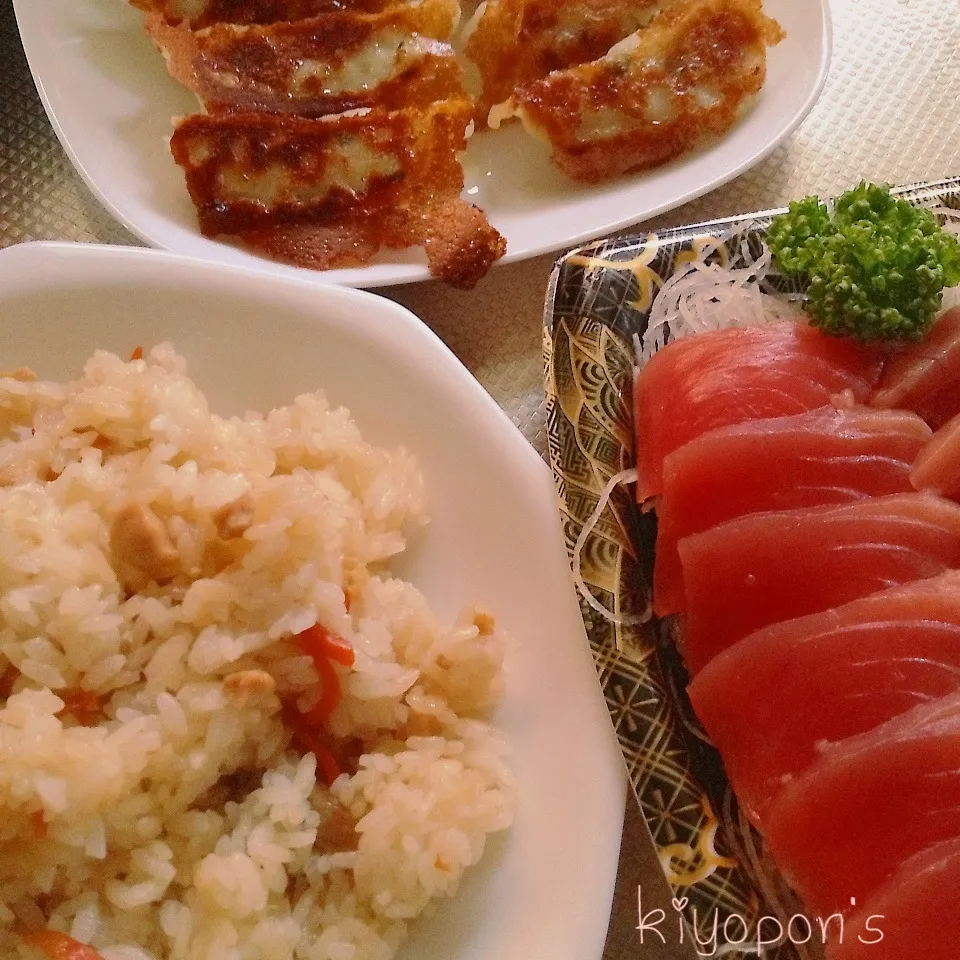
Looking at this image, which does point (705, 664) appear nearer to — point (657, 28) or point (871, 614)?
point (871, 614)

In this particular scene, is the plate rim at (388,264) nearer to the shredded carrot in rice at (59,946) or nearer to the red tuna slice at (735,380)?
the red tuna slice at (735,380)

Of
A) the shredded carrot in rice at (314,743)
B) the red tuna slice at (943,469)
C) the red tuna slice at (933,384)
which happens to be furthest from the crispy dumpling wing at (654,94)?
the shredded carrot in rice at (314,743)

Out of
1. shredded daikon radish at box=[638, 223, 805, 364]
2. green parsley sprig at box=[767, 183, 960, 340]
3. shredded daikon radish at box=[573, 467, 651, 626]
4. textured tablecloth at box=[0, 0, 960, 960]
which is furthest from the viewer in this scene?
textured tablecloth at box=[0, 0, 960, 960]

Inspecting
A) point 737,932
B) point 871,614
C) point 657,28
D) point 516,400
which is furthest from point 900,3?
point 737,932

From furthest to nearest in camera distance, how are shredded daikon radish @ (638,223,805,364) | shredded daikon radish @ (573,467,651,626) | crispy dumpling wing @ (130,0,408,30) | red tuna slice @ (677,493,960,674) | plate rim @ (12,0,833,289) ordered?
crispy dumpling wing @ (130,0,408,30), plate rim @ (12,0,833,289), shredded daikon radish @ (638,223,805,364), shredded daikon radish @ (573,467,651,626), red tuna slice @ (677,493,960,674)

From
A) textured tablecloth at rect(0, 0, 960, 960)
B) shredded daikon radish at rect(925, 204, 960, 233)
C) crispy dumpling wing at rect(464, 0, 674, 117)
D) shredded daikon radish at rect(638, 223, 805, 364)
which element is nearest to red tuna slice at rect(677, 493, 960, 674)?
shredded daikon radish at rect(638, 223, 805, 364)

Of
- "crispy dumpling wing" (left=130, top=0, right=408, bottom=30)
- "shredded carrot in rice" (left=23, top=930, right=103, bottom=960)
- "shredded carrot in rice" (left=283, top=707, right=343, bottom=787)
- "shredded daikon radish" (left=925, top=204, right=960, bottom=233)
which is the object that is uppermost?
"shredded daikon radish" (left=925, top=204, right=960, bottom=233)

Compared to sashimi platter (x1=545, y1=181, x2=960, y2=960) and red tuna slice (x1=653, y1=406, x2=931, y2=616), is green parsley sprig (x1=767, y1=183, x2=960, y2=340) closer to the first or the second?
sashimi platter (x1=545, y1=181, x2=960, y2=960)
